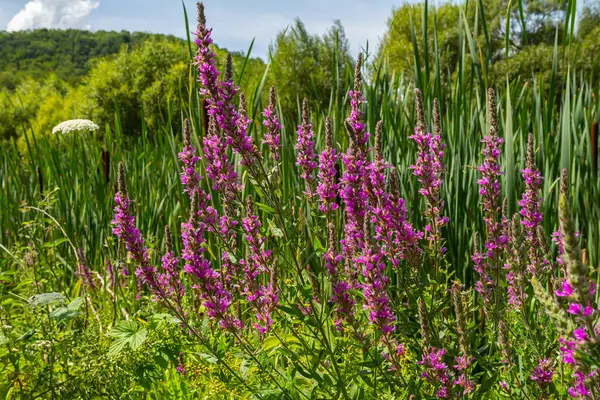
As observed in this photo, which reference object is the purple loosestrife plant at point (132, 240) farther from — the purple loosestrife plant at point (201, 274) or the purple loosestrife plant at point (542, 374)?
the purple loosestrife plant at point (542, 374)

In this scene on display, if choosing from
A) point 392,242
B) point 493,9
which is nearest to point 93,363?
point 392,242

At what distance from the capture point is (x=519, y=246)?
1.98 meters

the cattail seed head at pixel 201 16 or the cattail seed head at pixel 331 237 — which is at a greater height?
the cattail seed head at pixel 201 16

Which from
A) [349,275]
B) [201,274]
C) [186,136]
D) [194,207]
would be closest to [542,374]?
[349,275]

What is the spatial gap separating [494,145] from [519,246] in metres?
0.44

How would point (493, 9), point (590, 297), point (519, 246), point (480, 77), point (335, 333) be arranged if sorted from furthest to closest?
point (493, 9), point (480, 77), point (335, 333), point (519, 246), point (590, 297)

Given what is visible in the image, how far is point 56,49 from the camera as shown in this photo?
110688 millimetres

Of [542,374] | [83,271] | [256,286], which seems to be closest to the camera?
[542,374]

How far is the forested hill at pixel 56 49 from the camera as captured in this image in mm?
91625

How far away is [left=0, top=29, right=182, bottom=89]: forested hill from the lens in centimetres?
9162

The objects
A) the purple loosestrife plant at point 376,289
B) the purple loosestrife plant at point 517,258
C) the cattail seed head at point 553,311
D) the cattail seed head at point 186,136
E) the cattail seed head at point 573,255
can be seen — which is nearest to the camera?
the cattail seed head at point 573,255

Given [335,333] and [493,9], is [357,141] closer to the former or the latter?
[335,333]

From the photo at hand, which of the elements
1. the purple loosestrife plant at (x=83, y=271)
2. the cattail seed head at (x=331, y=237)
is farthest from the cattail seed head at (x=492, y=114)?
the purple loosestrife plant at (x=83, y=271)

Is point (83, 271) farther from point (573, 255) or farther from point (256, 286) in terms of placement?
point (573, 255)
